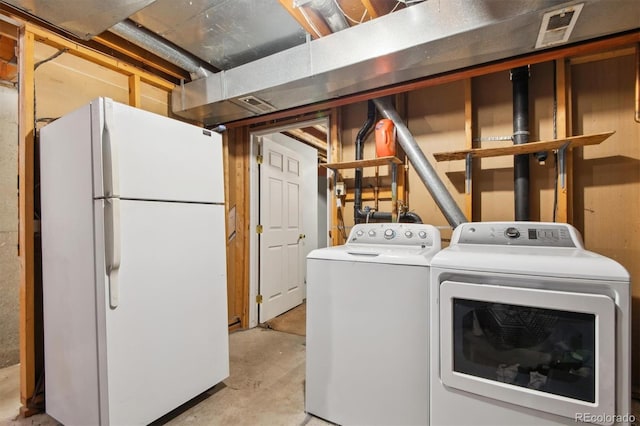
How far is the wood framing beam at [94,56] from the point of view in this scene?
196 cm

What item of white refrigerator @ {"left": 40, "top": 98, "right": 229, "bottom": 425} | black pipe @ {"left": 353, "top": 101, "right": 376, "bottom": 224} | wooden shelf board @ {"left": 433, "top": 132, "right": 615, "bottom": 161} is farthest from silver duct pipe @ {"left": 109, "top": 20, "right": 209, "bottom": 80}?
wooden shelf board @ {"left": 433, "top": 132, "right": 615, "bottom": 161}

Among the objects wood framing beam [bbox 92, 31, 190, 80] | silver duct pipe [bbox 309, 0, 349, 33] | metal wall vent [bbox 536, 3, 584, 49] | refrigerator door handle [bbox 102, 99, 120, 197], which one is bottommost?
refrigerator door handle [bbox 102, 99, 120, 197]

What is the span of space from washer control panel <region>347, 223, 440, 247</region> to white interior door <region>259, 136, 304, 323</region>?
1567mm

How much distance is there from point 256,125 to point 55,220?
203 cm

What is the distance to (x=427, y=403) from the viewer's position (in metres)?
1.50

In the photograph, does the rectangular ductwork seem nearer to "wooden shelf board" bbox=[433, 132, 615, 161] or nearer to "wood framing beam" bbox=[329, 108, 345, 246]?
"wood framing beam" bbox=[329, 108, 345, 246]

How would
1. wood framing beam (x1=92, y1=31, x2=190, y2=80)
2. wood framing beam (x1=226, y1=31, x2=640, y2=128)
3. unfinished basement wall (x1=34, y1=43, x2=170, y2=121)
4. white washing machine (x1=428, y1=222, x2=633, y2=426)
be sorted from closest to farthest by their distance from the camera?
white washing machine (x1=428, y1=222, x2=633, y2=426), wood framing beam (x1=226, y1=31, x2=640, y2=128), unfinished basement wall (x1=34, y1=43, x2=170, y2=121), wood framing beam (x1=92, y1=31, x2=190, y2=80)

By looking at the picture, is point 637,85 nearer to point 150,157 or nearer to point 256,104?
point 256,104

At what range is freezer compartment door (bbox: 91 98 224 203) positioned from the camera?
1.53 meters

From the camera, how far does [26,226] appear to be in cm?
186

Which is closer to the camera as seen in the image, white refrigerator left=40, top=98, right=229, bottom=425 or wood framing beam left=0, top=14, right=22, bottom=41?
white refrigerator left=40, top=98, right=229, bottom=425

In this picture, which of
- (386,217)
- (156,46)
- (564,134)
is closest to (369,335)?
(386,217)

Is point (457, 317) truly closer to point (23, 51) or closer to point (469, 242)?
point (469, 242)

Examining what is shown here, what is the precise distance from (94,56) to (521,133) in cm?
310
